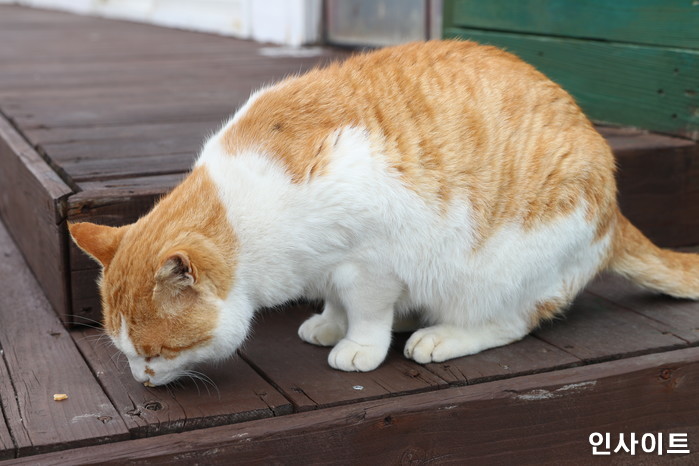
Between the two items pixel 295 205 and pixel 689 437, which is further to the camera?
pixel 689 437

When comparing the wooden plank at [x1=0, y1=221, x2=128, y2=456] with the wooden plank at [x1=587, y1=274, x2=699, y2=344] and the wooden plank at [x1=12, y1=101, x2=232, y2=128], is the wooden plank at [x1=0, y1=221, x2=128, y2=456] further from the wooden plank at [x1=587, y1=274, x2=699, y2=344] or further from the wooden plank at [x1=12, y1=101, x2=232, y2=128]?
the wooden plank at [x1=587, y1=274, x2=699, y2=344]

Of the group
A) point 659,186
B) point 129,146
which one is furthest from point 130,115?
point 659,186

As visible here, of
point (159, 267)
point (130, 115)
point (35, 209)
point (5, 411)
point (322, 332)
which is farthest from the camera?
point (130, 115)

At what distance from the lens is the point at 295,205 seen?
2000mm

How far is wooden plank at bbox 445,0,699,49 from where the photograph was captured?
301 cm

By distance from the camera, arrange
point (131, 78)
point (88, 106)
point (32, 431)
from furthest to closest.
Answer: point (131, 78), point (88, 106), point (32, 431)

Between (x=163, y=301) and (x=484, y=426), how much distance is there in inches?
30.2

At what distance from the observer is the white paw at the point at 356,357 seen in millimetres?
2145

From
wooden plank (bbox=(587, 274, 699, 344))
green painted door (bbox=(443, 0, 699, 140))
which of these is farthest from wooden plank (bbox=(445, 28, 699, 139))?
wooden plank (bbox=(587, 274, 699, 344))

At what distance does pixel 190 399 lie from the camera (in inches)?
79.1

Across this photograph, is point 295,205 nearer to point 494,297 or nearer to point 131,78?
point 494,297

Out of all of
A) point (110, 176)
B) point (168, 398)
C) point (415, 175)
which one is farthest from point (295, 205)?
point (110, 176)

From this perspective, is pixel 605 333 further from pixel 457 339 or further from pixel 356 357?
pixel 356 357

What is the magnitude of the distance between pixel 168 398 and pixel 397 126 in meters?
0.82
